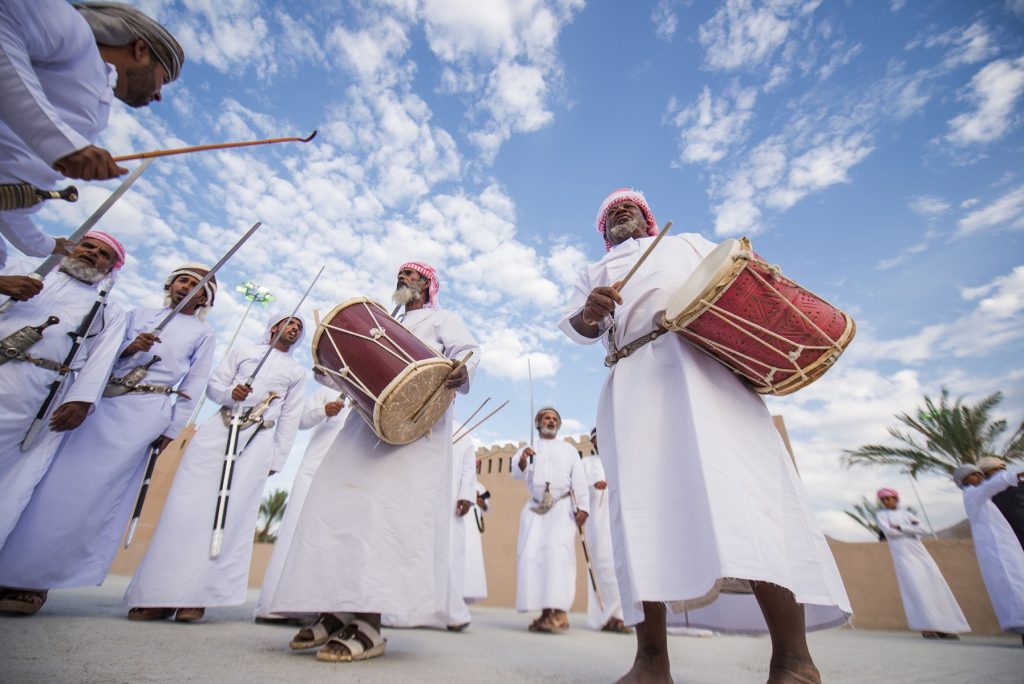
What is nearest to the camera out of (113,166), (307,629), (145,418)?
(113,166)

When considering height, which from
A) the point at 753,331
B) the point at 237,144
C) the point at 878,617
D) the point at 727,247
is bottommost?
the point at 878,617

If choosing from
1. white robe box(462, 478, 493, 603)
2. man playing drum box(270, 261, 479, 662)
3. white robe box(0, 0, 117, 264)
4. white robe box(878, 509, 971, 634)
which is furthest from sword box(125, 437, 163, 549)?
white robe box(878, 509, 971, 634)

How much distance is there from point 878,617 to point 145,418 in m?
10.7

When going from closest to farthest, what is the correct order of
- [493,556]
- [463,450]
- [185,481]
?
[185,481]
[463,450]
[493,556]

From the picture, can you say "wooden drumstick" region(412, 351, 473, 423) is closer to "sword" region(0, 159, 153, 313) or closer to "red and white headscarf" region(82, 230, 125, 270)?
"sword" region(0, 159, 153, 313)

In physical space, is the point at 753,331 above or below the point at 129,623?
above

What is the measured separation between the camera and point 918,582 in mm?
6609

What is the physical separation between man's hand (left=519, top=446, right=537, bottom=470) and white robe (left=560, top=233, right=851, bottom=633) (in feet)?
12.0

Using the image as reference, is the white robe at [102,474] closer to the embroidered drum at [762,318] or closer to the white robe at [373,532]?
the white robe at [373,532]

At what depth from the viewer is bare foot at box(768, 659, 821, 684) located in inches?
58.8

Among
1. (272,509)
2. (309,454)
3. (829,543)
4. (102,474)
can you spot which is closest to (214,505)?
(102,474)

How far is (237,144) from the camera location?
200cm

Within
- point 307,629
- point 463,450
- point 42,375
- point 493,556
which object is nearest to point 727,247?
point 307,629

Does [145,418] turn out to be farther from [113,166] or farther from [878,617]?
[878,617]
